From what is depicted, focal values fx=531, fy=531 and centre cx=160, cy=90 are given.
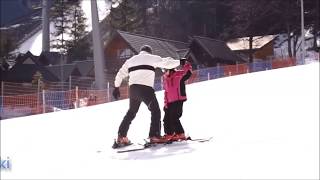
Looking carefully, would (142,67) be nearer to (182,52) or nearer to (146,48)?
(146,48)

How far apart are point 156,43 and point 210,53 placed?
0.48 m

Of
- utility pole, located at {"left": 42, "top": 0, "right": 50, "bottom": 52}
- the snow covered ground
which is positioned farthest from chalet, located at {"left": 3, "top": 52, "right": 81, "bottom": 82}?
the snow covered ground

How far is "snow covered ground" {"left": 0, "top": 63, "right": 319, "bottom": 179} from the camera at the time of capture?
3.50m

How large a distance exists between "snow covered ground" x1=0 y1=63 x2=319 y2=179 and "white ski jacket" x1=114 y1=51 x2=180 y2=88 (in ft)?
1.97

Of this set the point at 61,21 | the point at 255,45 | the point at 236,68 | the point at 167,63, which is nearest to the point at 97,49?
the point at 61,21

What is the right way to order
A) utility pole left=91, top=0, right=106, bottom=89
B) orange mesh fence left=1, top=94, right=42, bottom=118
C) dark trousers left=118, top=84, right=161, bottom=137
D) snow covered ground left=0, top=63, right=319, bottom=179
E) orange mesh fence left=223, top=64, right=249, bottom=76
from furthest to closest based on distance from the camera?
orange mesh fence left=1, top=94, right=42, bottom=118, orange mesh fence left=223, top=64, right=249, bottom=76, dark trousers left=118, top=84, right=161, bottom=137, utility pole left=91, top=0, right=106, bottom=89, snow covered ground left=0, top=63, right=319, bottom=179

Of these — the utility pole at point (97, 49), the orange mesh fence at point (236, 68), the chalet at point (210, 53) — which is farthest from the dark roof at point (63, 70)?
the orange mesh fence at point (236, 68)

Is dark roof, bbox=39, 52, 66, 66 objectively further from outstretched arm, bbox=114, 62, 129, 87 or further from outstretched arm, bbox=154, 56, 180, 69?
outstretched arm, bbox=154, 56, 180, 69

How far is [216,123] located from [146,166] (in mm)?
1869

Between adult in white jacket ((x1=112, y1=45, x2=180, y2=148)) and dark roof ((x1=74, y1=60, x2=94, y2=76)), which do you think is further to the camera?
adult in white jacket ((x1=112, y1=45, x2=180, y2=148))

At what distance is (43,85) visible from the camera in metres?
4.32

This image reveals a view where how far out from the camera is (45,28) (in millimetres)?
3879

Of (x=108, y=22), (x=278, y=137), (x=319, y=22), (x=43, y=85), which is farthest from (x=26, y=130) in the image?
(x=319, y=22)

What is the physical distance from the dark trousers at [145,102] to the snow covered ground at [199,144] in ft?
0.72
